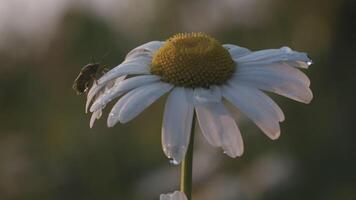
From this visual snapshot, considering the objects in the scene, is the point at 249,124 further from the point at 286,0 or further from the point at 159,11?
the point at 286,0

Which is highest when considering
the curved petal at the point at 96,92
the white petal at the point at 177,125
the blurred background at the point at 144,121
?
the white petal at the point at 177,125

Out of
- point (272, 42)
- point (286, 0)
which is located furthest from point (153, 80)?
point (286, 0)

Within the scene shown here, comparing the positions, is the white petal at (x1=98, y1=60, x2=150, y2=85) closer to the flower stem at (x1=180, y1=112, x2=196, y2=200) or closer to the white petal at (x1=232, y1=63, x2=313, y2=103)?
the white petal at (x1=232, y1=63, x2=313, y2=103)

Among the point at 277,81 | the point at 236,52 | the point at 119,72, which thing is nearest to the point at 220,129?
the point at 277,81

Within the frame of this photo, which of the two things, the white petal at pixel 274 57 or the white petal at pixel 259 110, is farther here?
the white petal at pixel 274 57

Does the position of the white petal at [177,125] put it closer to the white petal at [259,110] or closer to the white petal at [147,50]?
the white petal at [259,110]

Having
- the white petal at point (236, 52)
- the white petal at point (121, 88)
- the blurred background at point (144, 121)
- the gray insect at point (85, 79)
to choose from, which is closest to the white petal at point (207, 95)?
the white petal at point (121, 88)
